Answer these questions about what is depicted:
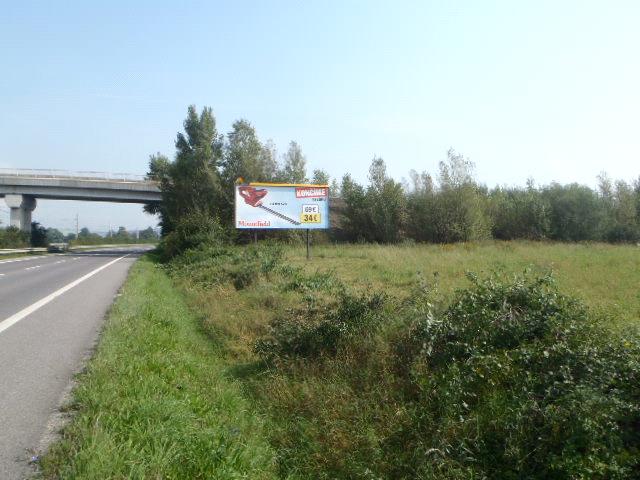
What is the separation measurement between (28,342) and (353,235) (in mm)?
31917

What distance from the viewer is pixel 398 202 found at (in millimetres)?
38375

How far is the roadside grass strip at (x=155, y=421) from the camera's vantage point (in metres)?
4.10

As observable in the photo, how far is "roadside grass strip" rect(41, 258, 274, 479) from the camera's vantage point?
13.5 feet

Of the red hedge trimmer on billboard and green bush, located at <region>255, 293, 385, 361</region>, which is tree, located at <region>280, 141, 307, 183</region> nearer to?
the red hedge trimmer on billboard

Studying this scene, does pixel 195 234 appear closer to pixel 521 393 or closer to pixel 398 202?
pixel 398 202

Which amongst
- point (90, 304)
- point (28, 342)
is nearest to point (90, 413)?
point (28, 342)

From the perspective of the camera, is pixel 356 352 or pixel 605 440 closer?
pixel 605 440

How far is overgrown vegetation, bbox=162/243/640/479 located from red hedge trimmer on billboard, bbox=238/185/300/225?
1743 centimetres

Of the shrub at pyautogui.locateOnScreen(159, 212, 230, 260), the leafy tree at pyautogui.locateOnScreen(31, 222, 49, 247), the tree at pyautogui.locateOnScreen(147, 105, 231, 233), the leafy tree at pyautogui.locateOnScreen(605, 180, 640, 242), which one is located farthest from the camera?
the leafy tree at pyautogui.locateOnScreen(31, 222, 49, 247)

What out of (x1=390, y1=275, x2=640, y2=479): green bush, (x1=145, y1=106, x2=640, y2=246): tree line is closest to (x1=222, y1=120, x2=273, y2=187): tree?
(x1=145, y1=106, x2=640, y2=246): tree line

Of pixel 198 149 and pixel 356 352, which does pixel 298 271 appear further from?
pixel 198 149

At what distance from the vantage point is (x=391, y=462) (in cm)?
504

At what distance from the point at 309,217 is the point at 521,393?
21.5 meters

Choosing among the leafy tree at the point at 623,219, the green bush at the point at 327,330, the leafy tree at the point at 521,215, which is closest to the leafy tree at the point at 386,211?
the leafy tree at the point at 521,215
